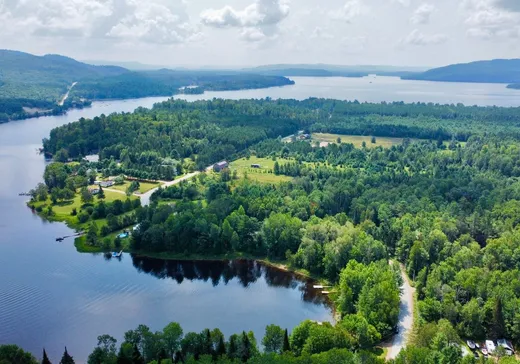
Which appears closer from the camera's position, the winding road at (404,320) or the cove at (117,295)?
the winding road at (404,320)

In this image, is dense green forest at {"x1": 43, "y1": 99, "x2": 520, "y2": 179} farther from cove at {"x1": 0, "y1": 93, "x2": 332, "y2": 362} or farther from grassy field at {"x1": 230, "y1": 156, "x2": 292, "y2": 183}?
cove at {"x1": 0, "y1": 93, "x2": 332, "y2": 362}

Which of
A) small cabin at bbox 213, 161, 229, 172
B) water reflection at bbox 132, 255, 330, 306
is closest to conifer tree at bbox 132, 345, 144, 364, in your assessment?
water reflection at bbox 132, 255, 330, 306

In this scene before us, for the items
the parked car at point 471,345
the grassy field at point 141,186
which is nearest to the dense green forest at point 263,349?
the parked car at point 471,345

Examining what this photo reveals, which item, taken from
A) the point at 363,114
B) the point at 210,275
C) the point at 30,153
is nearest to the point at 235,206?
the point at 210,275

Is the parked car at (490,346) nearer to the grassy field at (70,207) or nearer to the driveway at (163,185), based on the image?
the grassy field at (70,207)

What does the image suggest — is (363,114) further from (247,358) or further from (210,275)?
(247,358)
